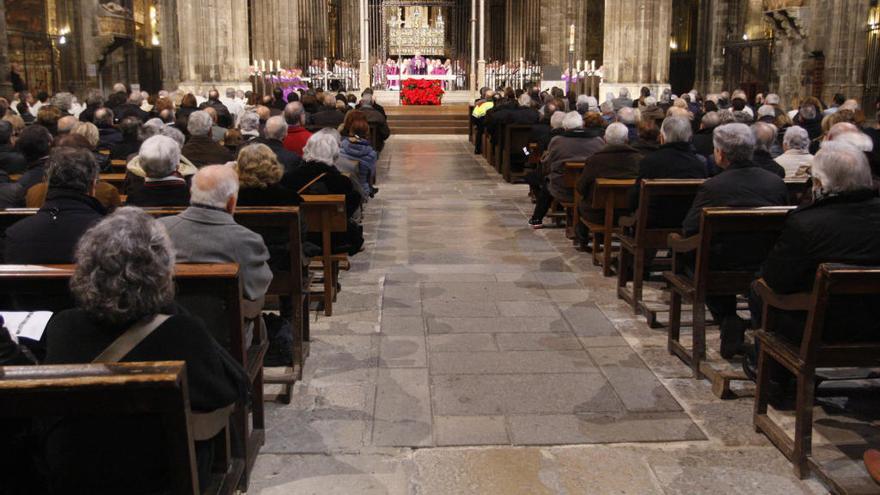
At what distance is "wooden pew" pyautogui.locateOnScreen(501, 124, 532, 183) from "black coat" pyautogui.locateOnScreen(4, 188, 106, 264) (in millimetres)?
10487

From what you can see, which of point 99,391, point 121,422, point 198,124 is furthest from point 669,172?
point 99,391

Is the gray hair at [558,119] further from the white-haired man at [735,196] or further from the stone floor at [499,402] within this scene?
the white-haired man at [735,196]

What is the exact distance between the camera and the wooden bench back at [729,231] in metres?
5.16

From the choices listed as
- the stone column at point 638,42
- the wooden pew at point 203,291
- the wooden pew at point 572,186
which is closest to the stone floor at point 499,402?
the wooden pew at point 203,291

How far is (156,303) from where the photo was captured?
8.64 ft

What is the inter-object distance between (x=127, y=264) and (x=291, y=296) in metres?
2.79

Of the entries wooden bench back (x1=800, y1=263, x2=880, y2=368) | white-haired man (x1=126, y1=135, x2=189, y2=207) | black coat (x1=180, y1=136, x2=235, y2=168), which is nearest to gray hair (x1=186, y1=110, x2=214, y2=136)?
black coat (x1=180, y1=136, x2=235, y2=168)

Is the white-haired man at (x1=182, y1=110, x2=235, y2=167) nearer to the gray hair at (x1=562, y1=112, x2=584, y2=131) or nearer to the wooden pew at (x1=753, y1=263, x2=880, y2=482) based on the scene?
the gray hair at (x1=562, y1=112, x2=584, y2=131)

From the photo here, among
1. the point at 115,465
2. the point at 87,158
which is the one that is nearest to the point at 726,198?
the point at 87,158

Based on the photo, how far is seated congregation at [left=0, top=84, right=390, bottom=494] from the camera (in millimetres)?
2443

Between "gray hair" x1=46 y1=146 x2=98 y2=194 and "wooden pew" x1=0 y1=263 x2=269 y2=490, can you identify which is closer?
"wooden pew" x1=0 y1=263 x2=269 y2=490

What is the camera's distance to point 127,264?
2.61m

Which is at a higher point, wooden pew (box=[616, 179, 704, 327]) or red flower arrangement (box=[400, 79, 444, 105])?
red flower arrangement (box=[400, 79, 444, 105])

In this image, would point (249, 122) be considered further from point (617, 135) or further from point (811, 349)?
point (811, 349)
